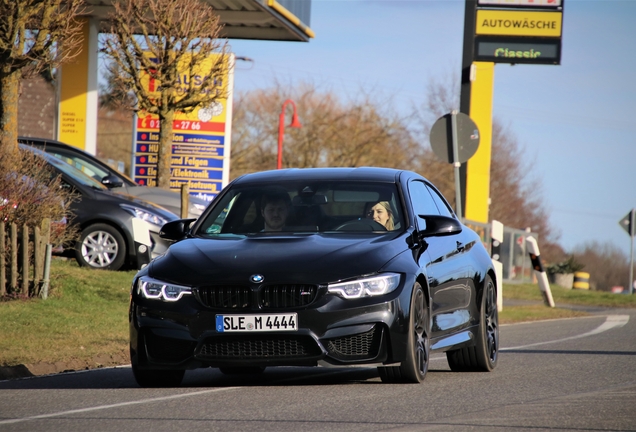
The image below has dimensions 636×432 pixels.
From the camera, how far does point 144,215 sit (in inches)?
719

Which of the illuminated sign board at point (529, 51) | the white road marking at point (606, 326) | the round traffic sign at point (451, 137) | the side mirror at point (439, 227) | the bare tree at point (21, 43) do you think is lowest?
the white road marking at point (606, 326)

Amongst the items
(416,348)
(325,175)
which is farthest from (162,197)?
(416,348)

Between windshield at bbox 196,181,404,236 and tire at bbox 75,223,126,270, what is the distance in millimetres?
8795

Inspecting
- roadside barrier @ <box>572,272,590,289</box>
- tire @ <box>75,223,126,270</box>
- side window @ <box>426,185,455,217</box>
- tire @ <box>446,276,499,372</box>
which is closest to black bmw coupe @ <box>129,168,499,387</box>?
tire @ <box>446,276,499,372</box>

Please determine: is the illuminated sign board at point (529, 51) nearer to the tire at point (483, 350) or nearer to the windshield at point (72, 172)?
the windshield at point (72, 172)

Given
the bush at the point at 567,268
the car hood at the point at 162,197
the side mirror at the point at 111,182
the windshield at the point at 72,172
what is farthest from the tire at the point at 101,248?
the bush at the point at 567,268

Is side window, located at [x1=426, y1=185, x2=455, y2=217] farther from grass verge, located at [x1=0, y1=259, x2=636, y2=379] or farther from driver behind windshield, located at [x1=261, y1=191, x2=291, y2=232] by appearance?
grass verge, located at [x1=0, y1=259, x2=636, y2=379]

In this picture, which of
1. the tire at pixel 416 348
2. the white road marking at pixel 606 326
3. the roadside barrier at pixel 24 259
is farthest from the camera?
the roadside barrier at pixel 24 259

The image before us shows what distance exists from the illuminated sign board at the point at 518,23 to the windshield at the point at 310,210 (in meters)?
20.6

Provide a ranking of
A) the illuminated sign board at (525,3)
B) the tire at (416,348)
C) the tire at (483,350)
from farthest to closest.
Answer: the illuminated sign board at (525,3) → the tire at (483,350) → the tire at (416,348)

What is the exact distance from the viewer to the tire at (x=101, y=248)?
59.1 ft

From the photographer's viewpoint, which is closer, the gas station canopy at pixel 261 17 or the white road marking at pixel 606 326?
the white road marking at pixel 606 326

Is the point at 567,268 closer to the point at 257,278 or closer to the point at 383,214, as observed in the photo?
the point at 383,214

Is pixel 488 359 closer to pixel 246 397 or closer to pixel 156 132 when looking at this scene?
pixel 246 397
